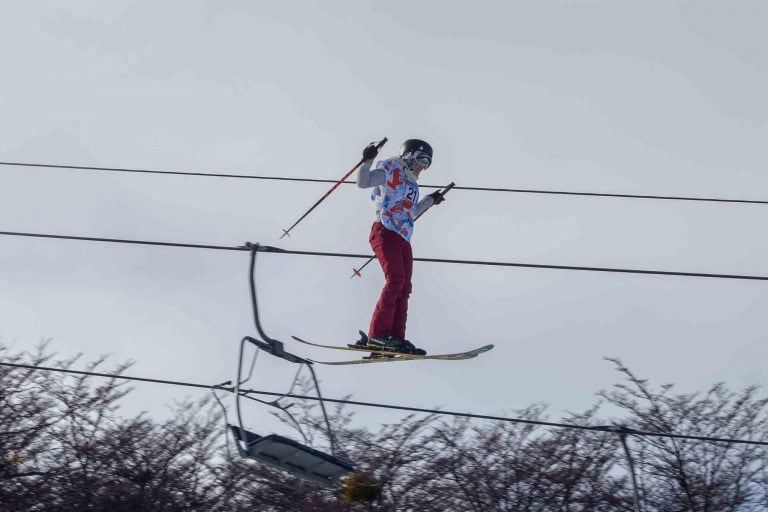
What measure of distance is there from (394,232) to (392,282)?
1.63ft

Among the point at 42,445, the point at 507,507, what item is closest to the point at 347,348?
the point at 507,507

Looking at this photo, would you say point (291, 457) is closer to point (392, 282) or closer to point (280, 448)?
point (280, 448)

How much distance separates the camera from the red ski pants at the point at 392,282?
11.2m

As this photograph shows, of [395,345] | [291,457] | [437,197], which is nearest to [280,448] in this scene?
[291,457]

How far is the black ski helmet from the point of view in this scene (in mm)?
11461

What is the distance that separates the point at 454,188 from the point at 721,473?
9.47 m

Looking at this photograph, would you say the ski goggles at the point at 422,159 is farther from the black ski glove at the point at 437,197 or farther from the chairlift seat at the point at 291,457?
the chairlift seat at the point at 291,457

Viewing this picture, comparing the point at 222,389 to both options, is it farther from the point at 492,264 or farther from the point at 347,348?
the point at 492,264

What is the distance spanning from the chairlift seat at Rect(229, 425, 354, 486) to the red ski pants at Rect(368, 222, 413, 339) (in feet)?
5.38

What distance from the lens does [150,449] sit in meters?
21.8

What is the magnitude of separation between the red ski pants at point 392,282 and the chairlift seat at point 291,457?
1.64 m

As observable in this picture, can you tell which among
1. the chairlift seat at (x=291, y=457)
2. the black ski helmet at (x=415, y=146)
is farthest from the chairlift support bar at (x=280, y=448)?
the black ski helmet at (x=415, y=146)

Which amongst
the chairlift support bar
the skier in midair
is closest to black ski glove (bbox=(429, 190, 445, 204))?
the skier in midair

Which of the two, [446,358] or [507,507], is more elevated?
[507,507]
